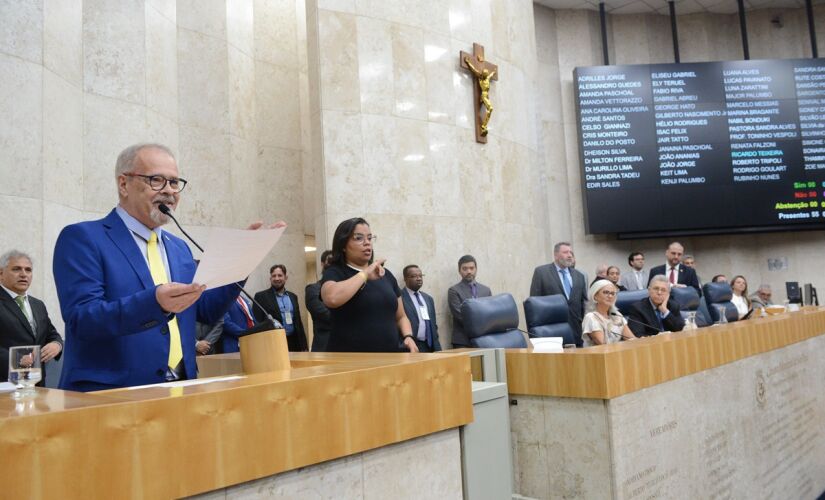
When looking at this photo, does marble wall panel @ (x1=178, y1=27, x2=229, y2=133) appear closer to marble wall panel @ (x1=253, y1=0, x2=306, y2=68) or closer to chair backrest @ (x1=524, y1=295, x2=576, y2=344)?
marble wall panel @ (x1=253, y1=0, x2=306, y2=68)

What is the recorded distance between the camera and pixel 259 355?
5.73 ft

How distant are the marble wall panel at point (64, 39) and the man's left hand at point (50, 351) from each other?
5.63ft

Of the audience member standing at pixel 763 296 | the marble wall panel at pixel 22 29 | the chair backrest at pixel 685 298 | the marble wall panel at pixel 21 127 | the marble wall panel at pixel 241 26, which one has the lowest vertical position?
the audience member standing at pixel 763 296

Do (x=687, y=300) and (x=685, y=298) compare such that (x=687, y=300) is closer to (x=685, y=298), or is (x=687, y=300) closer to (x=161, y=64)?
(x=685, y=298)

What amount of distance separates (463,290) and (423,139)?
4.62 feet

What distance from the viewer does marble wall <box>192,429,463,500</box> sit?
1342mm

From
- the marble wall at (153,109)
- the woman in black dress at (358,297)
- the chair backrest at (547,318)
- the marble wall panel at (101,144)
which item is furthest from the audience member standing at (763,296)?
the marble wall panel at (101,144)

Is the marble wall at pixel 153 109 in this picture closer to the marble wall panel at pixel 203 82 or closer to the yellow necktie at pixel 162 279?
the marble wall panel at pixel 203 82

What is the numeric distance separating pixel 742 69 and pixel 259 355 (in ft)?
30.7

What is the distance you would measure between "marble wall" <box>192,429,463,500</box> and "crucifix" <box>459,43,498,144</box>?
5.20 m

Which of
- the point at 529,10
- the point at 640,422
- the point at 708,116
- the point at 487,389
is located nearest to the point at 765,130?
the point at 708,116

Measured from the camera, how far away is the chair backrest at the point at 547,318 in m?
4.18

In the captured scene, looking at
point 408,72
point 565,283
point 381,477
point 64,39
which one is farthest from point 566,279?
point 381,477

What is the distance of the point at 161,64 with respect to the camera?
213 inches
